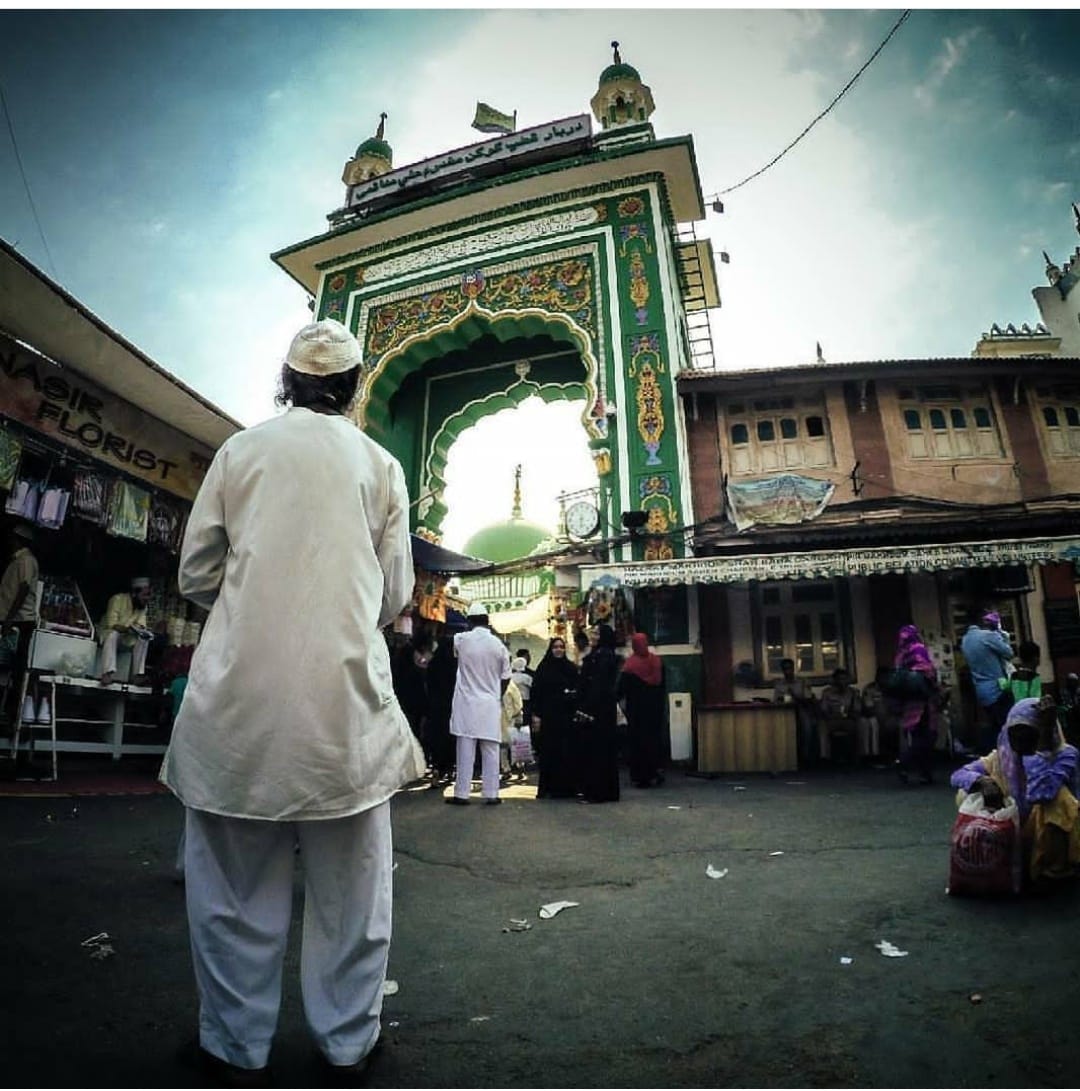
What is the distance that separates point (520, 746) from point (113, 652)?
5.18 meters

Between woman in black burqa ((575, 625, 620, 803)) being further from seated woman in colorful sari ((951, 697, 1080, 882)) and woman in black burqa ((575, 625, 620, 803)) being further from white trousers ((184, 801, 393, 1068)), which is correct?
white trousers ((184, 801, 393, 1068))

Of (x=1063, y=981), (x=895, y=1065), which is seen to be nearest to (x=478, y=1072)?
(x=895, y=1065)

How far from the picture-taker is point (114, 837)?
412cm

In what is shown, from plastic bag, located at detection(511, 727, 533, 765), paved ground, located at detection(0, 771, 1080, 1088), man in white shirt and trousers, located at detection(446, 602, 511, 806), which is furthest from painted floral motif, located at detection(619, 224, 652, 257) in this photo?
paved ground, located at detection(0, 771, 1080, 1088)

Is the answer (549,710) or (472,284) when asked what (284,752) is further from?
(472,284)

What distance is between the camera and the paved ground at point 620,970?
1620 millimetres

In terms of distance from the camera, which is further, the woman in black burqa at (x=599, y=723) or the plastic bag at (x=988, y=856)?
the woman in black burqa at (x=599, y=723)

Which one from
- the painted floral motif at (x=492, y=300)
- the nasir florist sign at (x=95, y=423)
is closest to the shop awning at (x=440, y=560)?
the nasir florist sign at (x=95, y=423)

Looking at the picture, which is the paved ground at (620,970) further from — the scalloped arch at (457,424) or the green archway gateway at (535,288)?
the scalloped arch at (457,424)

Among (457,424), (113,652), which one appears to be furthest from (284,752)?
(457,424)

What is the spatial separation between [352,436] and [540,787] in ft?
18.6

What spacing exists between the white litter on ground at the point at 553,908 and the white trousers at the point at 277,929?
54.8 inches

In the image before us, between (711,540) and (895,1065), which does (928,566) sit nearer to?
(711,540)

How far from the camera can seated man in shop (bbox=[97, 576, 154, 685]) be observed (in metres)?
6.95
